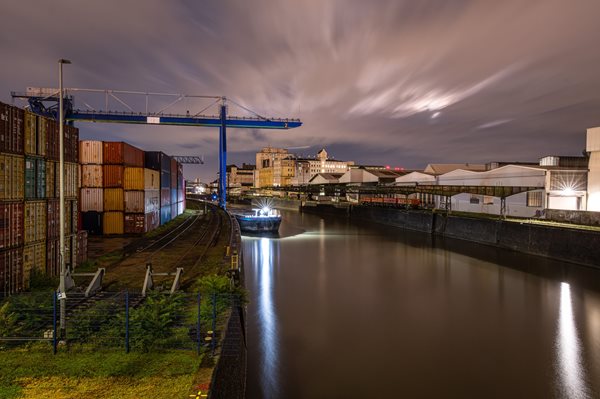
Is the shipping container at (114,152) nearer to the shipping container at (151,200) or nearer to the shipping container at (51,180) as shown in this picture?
the shipping container at (151,200)

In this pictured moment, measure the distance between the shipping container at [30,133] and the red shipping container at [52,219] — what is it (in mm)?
2034

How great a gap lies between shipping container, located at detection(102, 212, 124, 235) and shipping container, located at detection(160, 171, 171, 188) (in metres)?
8.66

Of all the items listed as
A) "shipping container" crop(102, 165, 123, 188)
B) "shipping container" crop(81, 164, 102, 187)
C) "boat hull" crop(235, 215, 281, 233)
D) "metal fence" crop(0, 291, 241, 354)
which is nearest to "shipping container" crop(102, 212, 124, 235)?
"shipping container" crop(102, 165, 123, 188)

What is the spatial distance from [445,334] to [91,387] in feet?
41.9

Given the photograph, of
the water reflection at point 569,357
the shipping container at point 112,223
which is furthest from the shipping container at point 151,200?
the water reflection at point 569,357

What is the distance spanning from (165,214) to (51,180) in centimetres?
2526

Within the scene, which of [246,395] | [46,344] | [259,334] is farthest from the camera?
[259,334]

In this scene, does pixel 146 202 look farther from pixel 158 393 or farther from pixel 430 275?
pixel 158 393

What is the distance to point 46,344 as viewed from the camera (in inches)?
313

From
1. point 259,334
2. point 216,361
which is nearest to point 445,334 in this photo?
point 259,334

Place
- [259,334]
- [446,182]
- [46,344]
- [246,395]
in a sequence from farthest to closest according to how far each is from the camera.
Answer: [446,182] → [259,334] → [246,395] → [46,344]

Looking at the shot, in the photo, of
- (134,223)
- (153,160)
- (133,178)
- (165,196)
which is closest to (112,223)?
(134,223)

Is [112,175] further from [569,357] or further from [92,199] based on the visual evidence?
[569,357]

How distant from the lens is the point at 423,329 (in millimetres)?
15117
